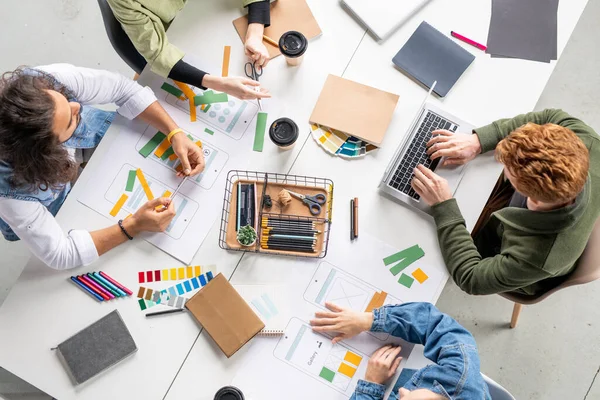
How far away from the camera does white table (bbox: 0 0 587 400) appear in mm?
1400

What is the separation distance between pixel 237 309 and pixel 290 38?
84cm

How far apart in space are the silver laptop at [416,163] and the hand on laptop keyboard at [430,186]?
0.08 ft

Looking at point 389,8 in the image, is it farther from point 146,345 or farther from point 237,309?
point 146,345

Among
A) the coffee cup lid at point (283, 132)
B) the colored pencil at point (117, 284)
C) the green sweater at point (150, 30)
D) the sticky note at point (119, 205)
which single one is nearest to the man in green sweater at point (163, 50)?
the green sweater at point (150, 30)

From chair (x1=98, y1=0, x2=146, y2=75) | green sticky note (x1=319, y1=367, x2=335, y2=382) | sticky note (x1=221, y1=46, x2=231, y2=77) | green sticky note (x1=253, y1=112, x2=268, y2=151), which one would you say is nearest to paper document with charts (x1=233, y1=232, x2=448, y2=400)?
green sticky note (x1=319, y1=367, x2=335, y2=382)

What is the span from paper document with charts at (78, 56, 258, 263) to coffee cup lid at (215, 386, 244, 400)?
0.38 meters

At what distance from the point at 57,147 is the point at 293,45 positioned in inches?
→ 29.5

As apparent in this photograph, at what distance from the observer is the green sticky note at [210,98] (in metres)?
1.58

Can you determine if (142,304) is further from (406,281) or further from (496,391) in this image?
(496,391)

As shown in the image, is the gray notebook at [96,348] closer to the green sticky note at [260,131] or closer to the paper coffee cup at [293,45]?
the green sticky note at [260,131]

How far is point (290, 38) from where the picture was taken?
154cm

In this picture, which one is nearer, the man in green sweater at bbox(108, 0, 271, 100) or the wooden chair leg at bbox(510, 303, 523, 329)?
the man in green sweater at bbox(108, 0, 271, 100)

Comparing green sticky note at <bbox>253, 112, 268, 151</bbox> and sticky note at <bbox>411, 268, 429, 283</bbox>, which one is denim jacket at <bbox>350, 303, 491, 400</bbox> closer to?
sticky note at <bbox>411, 268, 429, 283</bbox>

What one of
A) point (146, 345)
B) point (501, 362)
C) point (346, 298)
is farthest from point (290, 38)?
point (501, 362)
